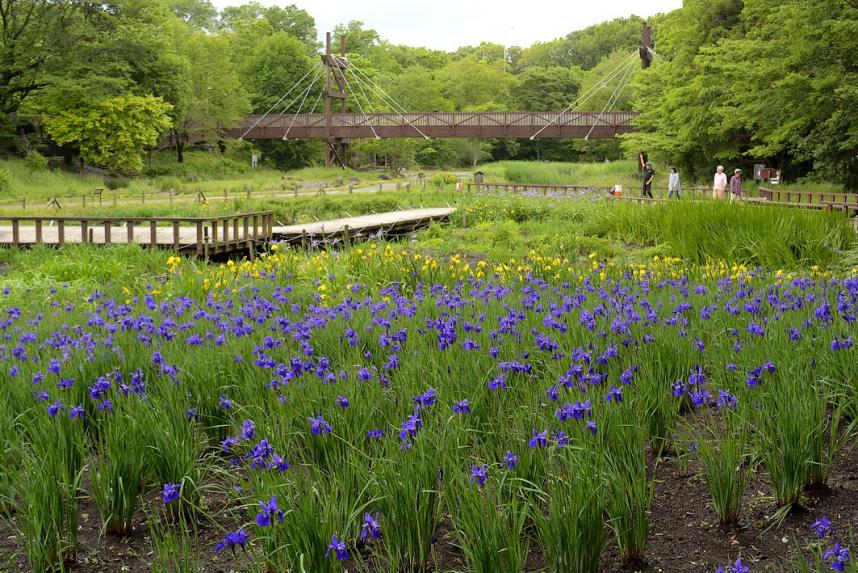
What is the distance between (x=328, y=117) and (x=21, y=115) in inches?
721

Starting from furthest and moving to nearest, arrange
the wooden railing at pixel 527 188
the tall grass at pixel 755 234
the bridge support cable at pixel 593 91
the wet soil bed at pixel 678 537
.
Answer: the bridge support cable at pixel 593 91, the wooden railing at pixel 527 188, the tall grass at pixel 755 234, the wet soil bed at pixel 678 537

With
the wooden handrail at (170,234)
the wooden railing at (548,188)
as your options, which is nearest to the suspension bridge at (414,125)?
the wooden railing at (548,188)

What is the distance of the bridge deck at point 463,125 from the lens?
2057 inches

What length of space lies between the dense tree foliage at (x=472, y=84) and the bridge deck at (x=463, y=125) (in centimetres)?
263

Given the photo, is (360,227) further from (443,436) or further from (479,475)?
(479,475)

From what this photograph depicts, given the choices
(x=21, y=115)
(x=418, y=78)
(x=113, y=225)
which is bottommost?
(x=113, y=225)

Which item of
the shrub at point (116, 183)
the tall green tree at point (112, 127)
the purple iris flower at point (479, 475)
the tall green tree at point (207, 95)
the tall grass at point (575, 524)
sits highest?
the tall green tree at point (207, 95)

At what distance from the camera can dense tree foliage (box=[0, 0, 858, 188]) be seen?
66.1ft

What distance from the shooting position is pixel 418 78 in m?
70.4

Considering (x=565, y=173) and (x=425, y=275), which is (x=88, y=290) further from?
(x=565, y=173)

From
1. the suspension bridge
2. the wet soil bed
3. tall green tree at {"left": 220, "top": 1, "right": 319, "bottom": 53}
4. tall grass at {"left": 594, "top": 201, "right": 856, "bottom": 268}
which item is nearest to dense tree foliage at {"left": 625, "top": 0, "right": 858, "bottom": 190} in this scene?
tall grass at {"left": 594, "top": 201, "right": 856, "bottom": 268}

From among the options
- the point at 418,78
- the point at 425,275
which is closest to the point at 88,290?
the point at 425,275

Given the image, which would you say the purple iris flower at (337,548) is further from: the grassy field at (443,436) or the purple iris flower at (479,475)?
the purple iris flower at (479,475)

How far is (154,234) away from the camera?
542 inches
